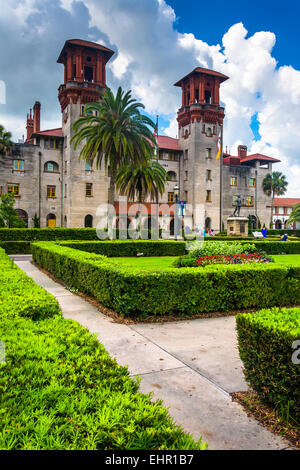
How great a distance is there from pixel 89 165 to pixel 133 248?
24.5 m

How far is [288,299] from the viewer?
898 centimetres

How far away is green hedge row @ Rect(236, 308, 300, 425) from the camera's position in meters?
3.36

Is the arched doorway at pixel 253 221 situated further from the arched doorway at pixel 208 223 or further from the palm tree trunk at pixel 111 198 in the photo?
the palm tree trunk at pixel 111 198

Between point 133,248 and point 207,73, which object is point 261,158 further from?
point 133,248

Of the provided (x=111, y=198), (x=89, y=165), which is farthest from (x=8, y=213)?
(x=89, y=165)

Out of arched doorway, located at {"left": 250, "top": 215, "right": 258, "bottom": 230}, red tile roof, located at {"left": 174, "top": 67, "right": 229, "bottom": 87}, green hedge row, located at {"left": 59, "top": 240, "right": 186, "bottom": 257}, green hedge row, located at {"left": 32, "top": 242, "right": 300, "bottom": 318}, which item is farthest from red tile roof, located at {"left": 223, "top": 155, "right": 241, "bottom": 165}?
green hedge row, located at {"left": 32, "top": 242, "right": 300, "bottom": 318}

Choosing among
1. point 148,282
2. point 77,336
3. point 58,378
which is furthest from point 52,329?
point 148,282

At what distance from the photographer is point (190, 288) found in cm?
781

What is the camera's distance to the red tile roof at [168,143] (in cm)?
5347

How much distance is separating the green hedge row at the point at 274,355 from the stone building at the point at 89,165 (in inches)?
1379

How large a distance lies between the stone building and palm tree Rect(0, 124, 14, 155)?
7.53ft

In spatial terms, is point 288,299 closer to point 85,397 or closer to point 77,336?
point 77,336

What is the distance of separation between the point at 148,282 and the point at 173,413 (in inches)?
156

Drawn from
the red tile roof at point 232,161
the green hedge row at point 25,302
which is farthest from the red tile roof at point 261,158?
the green hedge row at point 25,302
